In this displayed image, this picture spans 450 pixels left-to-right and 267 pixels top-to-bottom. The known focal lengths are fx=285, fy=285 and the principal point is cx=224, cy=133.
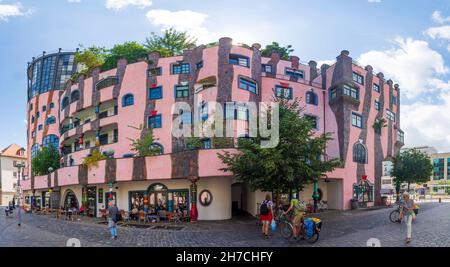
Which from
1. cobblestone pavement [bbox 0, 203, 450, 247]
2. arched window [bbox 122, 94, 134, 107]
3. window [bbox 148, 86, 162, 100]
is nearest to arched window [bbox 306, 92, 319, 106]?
window [bbox 148, 86, 162, 100]

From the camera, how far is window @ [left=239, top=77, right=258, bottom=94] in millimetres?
23517

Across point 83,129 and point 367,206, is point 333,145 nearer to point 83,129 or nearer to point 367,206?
point 367,206

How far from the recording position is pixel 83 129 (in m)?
31.2

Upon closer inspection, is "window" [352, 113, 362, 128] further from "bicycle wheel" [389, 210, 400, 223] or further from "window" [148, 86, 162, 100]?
"window" [148, 86, 162, 100]

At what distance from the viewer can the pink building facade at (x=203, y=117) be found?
68.6 feet

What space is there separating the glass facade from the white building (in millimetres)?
28121

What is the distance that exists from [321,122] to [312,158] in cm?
1234

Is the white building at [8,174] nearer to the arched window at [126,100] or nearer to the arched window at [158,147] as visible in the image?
the arched window at [126,100]

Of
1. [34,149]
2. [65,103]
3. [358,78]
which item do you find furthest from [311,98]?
[34,149]

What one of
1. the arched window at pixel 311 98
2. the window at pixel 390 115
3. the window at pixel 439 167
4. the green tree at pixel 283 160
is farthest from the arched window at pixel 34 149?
the window at pixel 439 167

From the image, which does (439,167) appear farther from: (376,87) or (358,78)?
(358,78)

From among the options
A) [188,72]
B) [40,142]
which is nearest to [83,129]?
[188,72]

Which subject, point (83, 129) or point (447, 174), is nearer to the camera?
point (83, 129)

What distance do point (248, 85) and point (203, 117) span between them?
4.87m
